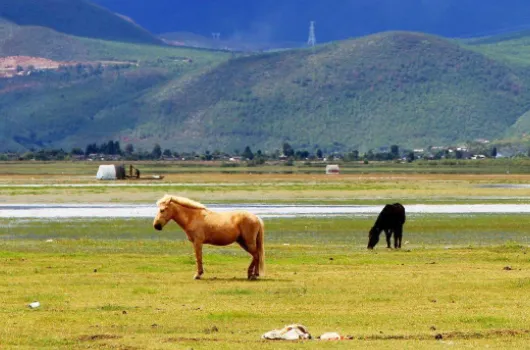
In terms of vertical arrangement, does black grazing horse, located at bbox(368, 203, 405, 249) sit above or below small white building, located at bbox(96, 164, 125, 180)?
above

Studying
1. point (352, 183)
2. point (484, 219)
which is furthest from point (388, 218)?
point (352, 183)

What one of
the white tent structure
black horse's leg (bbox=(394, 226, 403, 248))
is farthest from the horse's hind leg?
the white tent structure

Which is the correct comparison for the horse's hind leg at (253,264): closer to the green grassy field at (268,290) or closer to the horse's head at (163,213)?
the green grassy field at (268,290)

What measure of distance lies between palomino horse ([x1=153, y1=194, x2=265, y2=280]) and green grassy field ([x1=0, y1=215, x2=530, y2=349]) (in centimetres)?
57

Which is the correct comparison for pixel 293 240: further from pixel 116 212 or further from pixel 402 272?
pixel 116 212

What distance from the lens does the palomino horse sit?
30359 mm

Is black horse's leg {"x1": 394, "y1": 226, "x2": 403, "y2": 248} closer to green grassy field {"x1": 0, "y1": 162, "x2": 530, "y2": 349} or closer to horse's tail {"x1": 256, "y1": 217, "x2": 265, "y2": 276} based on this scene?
green grassy field {"x1": 0, "y1": 162, "x2": 530, "y2": 349}

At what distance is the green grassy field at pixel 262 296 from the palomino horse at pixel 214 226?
57 cm

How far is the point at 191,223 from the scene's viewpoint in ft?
102

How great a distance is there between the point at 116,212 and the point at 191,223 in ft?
111

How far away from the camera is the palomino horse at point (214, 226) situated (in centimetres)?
3036

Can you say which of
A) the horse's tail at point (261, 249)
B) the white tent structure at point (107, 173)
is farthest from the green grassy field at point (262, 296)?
the white tent structure at point (107, 173)

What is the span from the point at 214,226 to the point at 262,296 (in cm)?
382

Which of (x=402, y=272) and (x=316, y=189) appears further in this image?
(x=316, y=189)
